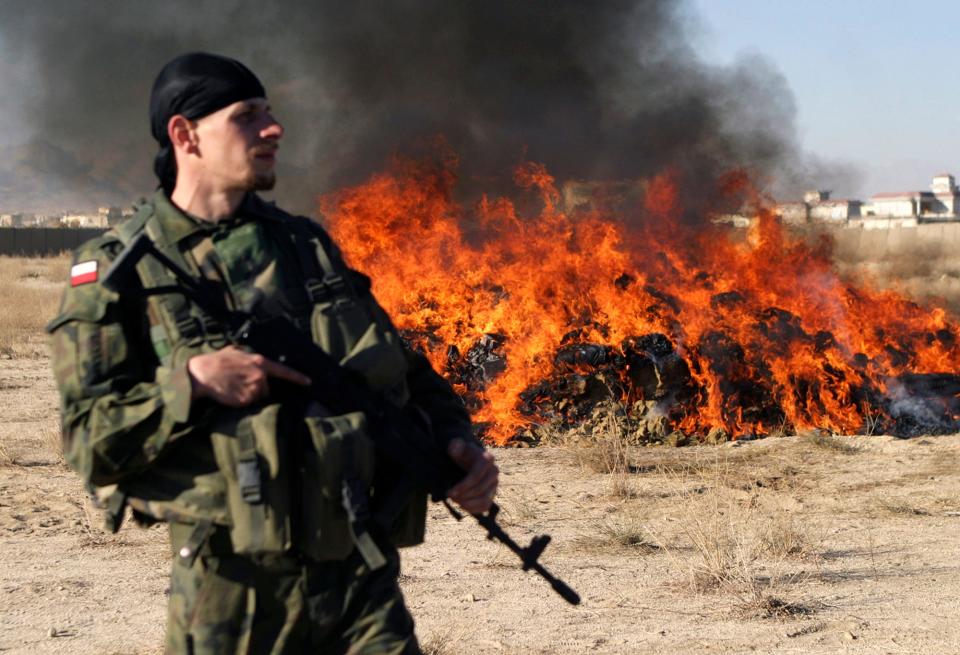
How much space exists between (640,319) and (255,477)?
8115mm

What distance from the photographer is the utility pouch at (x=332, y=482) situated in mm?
2088

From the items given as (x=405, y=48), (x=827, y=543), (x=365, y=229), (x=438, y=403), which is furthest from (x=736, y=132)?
(x=438, y=403)

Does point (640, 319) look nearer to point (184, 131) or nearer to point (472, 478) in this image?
point (472, 478)

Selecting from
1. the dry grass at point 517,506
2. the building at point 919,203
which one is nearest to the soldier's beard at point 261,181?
the dry grass at point 517,506

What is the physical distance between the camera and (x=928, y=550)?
5.98 meters

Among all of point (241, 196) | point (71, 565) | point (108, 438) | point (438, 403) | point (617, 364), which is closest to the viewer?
point (108, 438)

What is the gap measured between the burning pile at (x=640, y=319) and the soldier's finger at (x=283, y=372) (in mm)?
7262

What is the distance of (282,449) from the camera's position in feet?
6.77

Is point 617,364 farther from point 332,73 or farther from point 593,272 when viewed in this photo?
point 332,73

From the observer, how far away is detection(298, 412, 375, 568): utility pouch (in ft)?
6.85

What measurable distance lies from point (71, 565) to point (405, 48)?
10.4 m

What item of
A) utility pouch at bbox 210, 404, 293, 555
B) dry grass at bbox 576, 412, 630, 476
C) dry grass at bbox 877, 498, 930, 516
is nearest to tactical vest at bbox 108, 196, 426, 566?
utility pouch at bbox 210, 404, 293, 555

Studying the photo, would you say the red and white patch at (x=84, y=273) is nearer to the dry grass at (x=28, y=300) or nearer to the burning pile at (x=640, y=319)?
the burning pile at (x=640, y=319)

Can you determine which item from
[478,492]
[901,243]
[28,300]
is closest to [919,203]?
[901,243]
